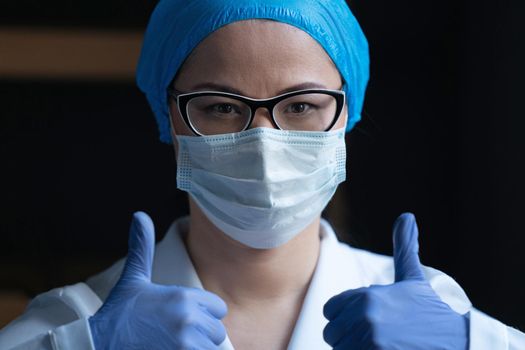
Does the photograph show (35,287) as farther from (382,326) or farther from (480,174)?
(382,326)

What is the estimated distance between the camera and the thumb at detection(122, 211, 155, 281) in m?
1.39

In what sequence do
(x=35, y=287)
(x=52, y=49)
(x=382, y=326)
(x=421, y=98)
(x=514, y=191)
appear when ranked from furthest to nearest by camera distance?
(x=35, y=287) < (x=421, y=98) < (x=52, y=49) < (x=514, y=191) < (x=382, y=326)

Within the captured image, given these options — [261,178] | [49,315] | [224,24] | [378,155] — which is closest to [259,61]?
[224,24]

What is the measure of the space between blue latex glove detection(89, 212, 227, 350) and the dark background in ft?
4.08

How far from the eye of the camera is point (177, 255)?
170cm

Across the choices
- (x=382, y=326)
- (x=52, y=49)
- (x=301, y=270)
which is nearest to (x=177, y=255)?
(x=301, y=270)

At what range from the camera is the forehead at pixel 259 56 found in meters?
1.47

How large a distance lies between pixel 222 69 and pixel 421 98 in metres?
1.42

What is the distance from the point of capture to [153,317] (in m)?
1.34

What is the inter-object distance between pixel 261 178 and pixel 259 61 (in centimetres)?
22

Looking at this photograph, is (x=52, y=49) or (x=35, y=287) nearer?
(x=52, y=49)

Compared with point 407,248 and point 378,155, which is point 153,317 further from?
point 378,155

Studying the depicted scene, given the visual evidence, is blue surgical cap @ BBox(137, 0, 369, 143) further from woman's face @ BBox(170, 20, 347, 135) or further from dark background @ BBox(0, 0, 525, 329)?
dark background @ BBox(0, 0, 525, 329)

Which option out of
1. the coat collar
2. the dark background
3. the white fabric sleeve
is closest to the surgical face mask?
the coat collar
